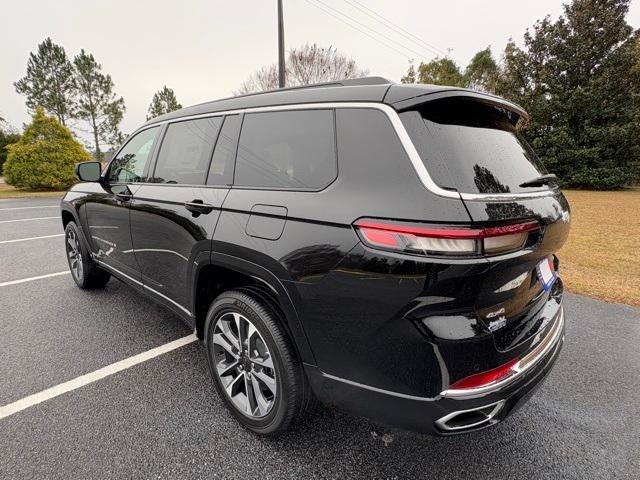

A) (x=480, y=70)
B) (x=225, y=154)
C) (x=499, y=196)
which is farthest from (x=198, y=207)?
(x=480, y=70)

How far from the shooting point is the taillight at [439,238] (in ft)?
4.17

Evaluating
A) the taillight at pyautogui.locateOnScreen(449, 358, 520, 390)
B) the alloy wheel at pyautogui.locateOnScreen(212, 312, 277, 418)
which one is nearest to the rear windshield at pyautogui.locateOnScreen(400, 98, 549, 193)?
the taillight at pyautogui.locateOnScreen(449, 358, 520, 390)

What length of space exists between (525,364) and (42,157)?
77.0ft

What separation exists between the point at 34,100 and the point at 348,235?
3789cm

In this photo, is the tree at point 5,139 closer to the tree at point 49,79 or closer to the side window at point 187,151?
the tree at point 49,79

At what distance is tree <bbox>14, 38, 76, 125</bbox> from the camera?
27.9 meters

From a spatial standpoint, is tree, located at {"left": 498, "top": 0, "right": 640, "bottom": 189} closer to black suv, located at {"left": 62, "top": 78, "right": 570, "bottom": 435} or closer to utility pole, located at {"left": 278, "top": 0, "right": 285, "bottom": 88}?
utility pole, located at {"left": 278, "top": 0, "right": 285, "bottom": 88}

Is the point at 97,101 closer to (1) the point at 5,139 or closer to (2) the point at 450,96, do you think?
(1) the point at 5,139

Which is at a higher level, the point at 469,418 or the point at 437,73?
the point at 437,73

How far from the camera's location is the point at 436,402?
1.36 meters

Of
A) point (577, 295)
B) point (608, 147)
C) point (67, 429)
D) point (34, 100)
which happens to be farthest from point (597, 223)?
point (34, 100)

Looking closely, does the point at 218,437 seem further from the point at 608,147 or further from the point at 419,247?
the point at 608,147

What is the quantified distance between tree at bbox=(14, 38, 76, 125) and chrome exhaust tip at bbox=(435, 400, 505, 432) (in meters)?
36.2

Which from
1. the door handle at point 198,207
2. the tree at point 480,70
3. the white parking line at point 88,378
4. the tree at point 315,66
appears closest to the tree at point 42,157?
the tree at point 315,66
